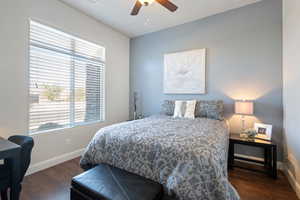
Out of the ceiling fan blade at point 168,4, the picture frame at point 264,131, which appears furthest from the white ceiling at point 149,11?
the picture frame at point 264,131

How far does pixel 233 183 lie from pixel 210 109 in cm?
124

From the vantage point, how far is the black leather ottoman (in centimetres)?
113

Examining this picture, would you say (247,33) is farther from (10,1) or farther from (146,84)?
(10,1)

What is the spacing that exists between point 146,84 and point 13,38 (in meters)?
2.69

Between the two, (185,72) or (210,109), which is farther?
(185,72)

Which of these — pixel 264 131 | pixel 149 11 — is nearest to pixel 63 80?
pixel 149 11

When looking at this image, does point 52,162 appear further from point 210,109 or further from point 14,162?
point 210,109

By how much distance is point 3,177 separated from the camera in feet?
4.31

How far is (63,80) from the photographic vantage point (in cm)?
271

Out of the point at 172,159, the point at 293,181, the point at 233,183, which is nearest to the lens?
the point at 172,159

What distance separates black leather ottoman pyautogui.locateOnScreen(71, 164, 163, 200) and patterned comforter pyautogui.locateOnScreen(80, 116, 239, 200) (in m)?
0.14

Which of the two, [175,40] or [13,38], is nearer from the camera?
[13,38]

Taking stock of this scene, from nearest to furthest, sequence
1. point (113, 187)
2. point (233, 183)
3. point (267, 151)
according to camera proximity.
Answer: point (113, 187), point (233, 183), point (267, 151)

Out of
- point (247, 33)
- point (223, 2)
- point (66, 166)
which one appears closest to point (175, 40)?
point (223, 2)
